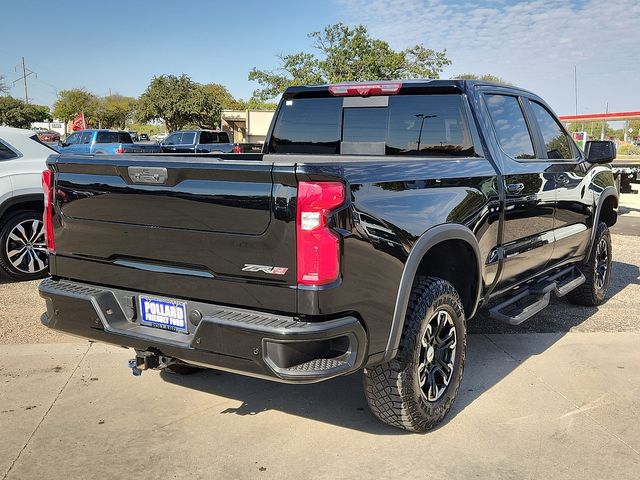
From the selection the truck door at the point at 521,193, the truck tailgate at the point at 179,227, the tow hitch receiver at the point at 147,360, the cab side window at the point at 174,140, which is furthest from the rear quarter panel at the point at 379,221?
the cab side window at the point at 174,140

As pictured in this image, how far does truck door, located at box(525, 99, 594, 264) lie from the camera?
16.3 ft

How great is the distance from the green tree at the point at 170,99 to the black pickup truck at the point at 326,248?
53935 mm

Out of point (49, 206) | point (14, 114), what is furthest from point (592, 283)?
point (14, 114)

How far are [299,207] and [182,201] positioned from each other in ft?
2.05

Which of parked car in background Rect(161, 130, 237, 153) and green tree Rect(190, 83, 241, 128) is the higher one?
green tree Rect(190, 83, 241, 128)

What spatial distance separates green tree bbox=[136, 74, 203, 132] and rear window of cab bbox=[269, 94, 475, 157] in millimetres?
53261

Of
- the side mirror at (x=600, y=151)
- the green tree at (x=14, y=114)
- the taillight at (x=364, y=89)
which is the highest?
the green tree at (x=14, y=114)

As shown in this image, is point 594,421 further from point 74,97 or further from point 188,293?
point 74,97

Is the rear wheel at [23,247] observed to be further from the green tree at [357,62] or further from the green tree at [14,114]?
the green tree at [14,114]

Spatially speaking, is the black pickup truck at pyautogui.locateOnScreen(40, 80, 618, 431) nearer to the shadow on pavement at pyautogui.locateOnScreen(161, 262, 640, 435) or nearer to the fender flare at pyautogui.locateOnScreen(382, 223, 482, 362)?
the fender flare at pyautogui.locateOnScreen(382, 223, 482, 362)

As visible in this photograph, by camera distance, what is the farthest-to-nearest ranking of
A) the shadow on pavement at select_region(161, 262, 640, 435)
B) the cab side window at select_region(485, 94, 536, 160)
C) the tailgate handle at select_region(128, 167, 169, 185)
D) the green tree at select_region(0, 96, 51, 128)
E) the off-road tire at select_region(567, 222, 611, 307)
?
the green tree at select_region(0, 96, 51, 128), the off-road tire at select_region(567, 222, 611, 307), the cab side window at select_region(485, 94, 536, 160), the shadow on pavement at select_region(161, 262, 640, 435), the tailgate handle at select_region(128, 167, 169, 185)

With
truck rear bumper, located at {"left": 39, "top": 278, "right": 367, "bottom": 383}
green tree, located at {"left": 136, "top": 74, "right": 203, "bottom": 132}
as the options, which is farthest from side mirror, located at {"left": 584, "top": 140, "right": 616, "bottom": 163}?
green tree, located at {"left": 136, "top": 74, "right": 203, "bottom": 132}

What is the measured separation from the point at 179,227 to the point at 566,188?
11.3 feet

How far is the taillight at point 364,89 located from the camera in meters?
4.34
